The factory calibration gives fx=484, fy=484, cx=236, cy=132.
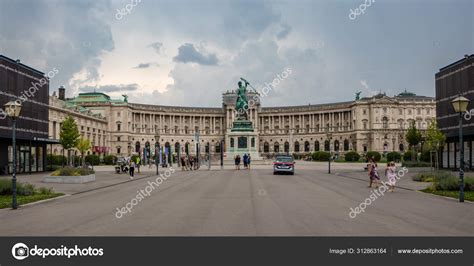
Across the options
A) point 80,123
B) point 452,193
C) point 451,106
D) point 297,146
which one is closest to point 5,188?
point 452,193

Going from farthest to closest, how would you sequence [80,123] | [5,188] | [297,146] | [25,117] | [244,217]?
[297,146]
[80,123]
[25,117]
[5,188]
[244,217]

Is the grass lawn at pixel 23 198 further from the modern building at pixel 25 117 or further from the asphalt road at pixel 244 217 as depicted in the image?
the modern building at pixel 25 117

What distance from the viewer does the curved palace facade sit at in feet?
561

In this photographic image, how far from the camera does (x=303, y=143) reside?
632ft

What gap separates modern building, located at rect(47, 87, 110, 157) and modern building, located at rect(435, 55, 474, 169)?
62175 mm

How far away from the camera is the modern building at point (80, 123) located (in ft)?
368

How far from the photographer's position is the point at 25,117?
59781 millimetres

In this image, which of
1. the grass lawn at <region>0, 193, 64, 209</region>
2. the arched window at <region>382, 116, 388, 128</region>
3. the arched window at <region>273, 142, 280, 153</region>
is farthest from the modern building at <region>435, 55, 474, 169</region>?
the arched window at <region>273, 142, 280, 153</region>

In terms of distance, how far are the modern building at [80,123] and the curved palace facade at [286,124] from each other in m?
0.75

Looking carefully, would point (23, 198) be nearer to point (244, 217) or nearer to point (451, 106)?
point (244, 217)

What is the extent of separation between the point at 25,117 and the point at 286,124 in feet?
480
